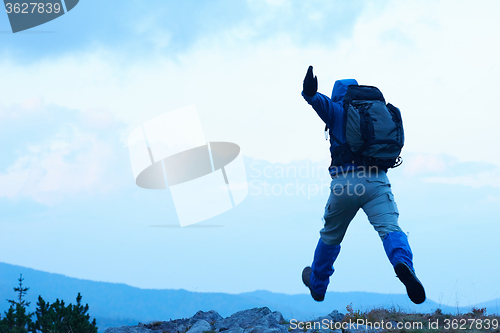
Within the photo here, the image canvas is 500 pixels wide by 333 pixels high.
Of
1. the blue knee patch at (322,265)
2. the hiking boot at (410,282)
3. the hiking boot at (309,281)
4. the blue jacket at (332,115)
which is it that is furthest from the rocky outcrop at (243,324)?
the blue jacket at (332,115)

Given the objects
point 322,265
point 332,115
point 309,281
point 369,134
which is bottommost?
point 309,281

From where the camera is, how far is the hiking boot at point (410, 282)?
564cm

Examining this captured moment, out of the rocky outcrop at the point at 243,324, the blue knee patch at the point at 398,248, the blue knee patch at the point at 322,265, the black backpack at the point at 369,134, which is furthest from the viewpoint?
the rocky outcrop at the point at 243,324

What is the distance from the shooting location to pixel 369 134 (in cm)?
Answer: 606

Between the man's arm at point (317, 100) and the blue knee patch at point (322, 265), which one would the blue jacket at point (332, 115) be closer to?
the man's arm at point (317, 100)

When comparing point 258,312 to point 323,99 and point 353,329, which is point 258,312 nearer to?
point 353,329

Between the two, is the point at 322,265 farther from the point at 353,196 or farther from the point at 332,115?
the point at 332,115

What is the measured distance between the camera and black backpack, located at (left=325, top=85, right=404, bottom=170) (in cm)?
607

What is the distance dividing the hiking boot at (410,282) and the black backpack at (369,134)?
137 cm

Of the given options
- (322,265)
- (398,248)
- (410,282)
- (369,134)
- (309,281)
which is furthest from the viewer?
(309,281)

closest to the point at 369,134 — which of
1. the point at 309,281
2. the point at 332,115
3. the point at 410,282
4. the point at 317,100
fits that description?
the point at 332,115

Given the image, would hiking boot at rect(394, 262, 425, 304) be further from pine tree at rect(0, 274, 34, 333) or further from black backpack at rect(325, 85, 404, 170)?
pine tree at rect(0, 274, 34, 333)

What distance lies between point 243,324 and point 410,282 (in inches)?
133

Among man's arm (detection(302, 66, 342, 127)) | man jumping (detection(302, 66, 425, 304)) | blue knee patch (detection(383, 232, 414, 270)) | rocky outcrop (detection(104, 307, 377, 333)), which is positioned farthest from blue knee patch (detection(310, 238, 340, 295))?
man's arm (detection(302, 66, 342, 127))
